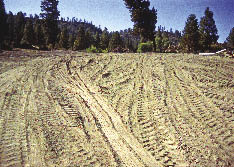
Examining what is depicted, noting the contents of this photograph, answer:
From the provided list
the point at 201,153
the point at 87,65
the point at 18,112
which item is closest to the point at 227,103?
the point at 201,153

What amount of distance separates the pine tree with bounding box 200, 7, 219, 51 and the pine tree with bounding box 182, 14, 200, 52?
1804mm

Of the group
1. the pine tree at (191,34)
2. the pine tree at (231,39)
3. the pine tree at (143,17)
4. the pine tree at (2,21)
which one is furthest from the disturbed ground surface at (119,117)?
the pine tree at (231,39)

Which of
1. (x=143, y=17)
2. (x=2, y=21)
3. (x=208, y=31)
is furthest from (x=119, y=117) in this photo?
(x=2, y=21)

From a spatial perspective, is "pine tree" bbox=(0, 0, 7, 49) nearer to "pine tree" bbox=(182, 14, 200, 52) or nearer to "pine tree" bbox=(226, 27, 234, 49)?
"pine tree" bbox=(182, 14, 200, 52)

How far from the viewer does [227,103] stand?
5.67m

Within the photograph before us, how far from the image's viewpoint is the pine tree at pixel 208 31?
91.9 feet

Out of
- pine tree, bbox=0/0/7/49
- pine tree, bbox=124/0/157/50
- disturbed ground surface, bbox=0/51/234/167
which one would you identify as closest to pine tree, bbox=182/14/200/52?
pine tree, bbox=124/0/157/50

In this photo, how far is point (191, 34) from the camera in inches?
1049

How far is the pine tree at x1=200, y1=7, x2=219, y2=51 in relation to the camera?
28000 mm

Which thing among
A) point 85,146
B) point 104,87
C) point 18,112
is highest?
point 104,87

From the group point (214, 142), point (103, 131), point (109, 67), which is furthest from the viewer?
point (109, 67)

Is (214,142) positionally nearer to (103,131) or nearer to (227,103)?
(227,103)

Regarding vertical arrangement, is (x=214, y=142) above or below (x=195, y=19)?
below

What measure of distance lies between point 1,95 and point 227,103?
804 centimetres
